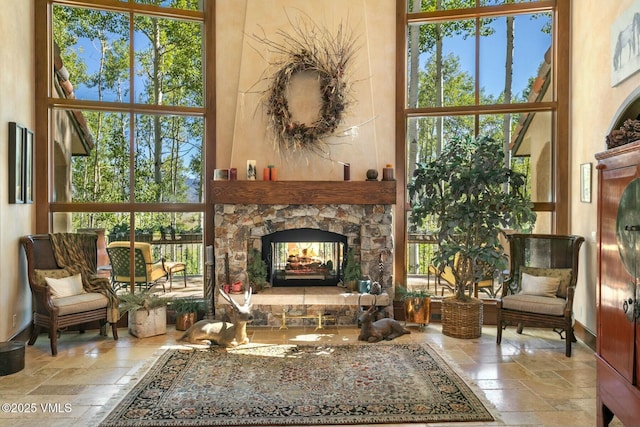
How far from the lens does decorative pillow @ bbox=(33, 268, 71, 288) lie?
5133 millimetres

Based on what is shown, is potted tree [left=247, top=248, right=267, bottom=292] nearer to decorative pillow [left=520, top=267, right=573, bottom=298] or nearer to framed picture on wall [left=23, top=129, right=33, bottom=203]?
framed picture on wall [left=23, top=129, right=33, bottom=203]

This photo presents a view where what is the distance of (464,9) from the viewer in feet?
20.1

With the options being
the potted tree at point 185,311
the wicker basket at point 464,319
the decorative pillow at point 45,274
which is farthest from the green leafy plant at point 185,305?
the wicker basket at point 464,319

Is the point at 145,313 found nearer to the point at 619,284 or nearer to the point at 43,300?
the point at 43,300

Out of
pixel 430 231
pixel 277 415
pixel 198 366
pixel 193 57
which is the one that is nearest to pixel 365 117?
pixel 430 231

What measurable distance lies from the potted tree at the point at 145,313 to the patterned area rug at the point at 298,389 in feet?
2.48

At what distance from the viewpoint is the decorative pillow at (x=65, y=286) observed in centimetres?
510

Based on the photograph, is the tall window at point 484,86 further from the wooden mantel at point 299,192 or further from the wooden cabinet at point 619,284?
the wooden cabinet at point 619,284

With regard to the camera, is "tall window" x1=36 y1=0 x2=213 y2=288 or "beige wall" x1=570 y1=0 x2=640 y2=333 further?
"tall window" x1=36 y1=0 x2=213 y2=288

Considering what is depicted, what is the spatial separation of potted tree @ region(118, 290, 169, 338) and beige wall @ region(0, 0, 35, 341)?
3.34ft

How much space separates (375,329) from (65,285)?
3.29 meters

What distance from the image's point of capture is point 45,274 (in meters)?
5.25

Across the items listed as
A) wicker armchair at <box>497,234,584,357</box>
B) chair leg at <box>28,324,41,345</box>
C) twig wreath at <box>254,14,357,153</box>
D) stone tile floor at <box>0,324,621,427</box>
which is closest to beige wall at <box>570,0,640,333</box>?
wicker armchair at <box>497,234,584,357</box>

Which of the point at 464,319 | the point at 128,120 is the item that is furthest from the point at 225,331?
the point at 128,120
